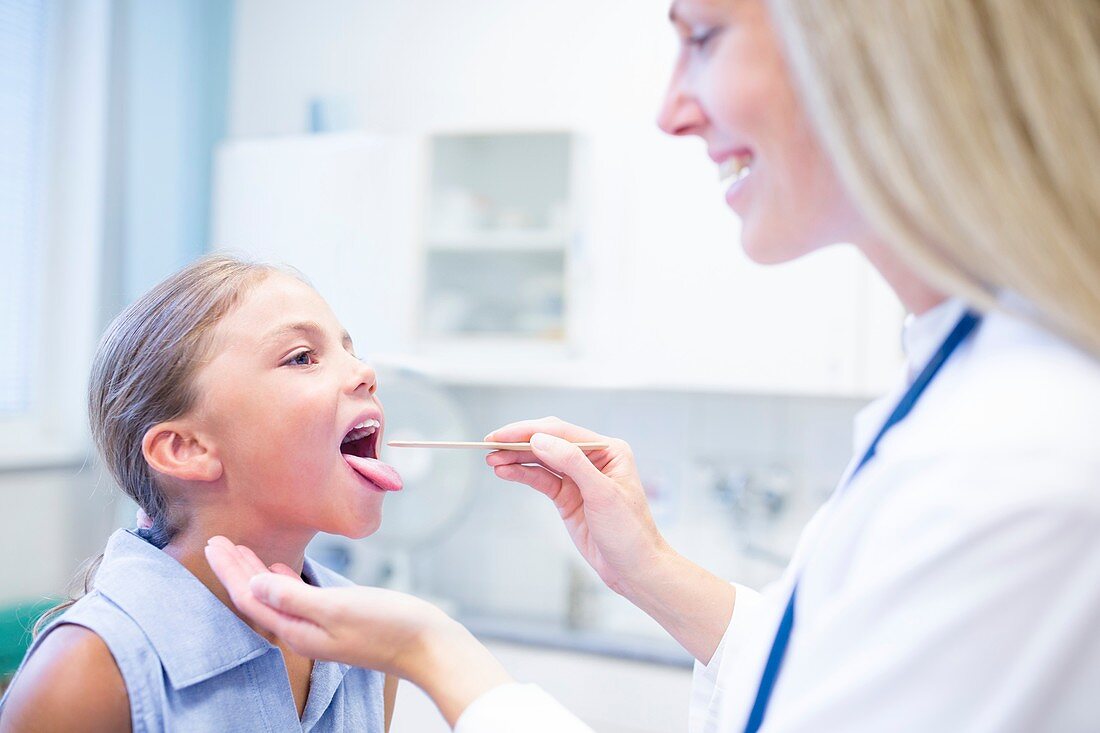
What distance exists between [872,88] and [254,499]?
36.2 inches

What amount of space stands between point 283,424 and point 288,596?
411 millimetres

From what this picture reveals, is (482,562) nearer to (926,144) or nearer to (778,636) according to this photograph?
(778,636)

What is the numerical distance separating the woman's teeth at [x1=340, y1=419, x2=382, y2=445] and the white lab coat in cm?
77

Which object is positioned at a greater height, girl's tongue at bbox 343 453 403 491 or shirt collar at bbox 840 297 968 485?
shirt collar at bbox 840 297 968 485

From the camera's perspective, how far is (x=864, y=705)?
24.1 inches

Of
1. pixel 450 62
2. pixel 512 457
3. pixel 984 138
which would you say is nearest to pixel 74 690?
pixel 512 457

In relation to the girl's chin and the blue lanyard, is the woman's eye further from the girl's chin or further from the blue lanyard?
the blue lanyard

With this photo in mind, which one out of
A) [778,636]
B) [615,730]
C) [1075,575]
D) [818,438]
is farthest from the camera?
[818,438]

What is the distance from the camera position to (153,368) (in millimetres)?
1188

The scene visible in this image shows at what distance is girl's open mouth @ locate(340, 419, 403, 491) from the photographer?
124 centimetres

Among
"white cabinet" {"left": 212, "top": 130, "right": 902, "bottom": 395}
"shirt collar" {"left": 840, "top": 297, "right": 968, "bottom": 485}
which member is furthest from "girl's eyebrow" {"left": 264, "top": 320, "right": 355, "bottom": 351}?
"white cabinet" {"left": 212, "top": 130, "right": 902, "bottom": 395}

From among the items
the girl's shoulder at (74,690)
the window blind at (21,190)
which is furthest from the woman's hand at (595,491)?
the window blind at (21,190)

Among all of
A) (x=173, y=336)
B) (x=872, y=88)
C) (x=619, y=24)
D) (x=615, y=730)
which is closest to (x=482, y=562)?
(x=615, y=730)

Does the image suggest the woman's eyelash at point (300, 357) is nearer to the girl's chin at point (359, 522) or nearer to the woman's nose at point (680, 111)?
the girl's chin at point (359, 522)
